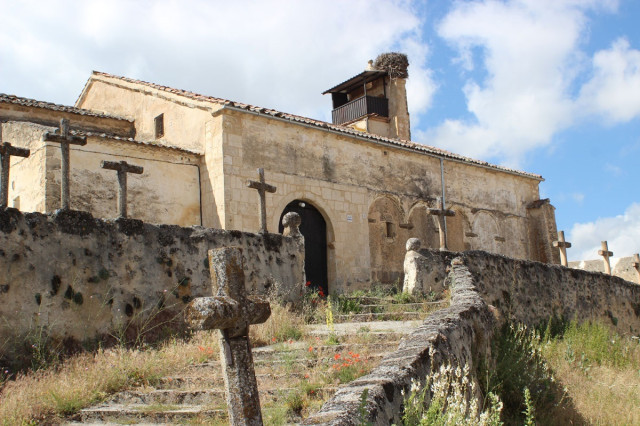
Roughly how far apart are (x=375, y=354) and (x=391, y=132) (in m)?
17.9

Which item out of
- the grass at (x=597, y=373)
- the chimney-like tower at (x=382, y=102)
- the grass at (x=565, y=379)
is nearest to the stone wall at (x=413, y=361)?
the grass at (x=565, y=379)

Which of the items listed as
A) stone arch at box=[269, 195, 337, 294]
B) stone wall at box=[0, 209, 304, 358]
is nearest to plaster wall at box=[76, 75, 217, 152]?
stone arch at box=[269, 195, 337, 294]

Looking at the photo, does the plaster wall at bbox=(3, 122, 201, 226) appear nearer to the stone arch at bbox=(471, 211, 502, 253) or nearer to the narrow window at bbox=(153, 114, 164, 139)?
the narrow window at bbox=(153, 114, 164, 139)

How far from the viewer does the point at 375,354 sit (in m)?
7.09

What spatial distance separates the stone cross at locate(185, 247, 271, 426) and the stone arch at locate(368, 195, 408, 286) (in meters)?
13.4

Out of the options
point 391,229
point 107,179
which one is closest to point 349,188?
point 391,229

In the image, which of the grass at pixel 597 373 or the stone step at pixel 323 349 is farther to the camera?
the grass at pixel 597 373

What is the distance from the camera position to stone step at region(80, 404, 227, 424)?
5871 mm

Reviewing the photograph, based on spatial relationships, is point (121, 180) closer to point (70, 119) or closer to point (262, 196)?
point (262, 196)

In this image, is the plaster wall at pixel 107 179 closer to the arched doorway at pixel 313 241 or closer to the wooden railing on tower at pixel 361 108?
the arched doorway at pixel 313 241

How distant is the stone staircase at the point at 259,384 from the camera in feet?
19.6

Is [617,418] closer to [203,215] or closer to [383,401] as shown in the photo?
[383,401]

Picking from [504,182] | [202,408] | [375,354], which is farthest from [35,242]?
[504,182]

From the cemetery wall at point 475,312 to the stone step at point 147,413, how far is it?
1.88m
